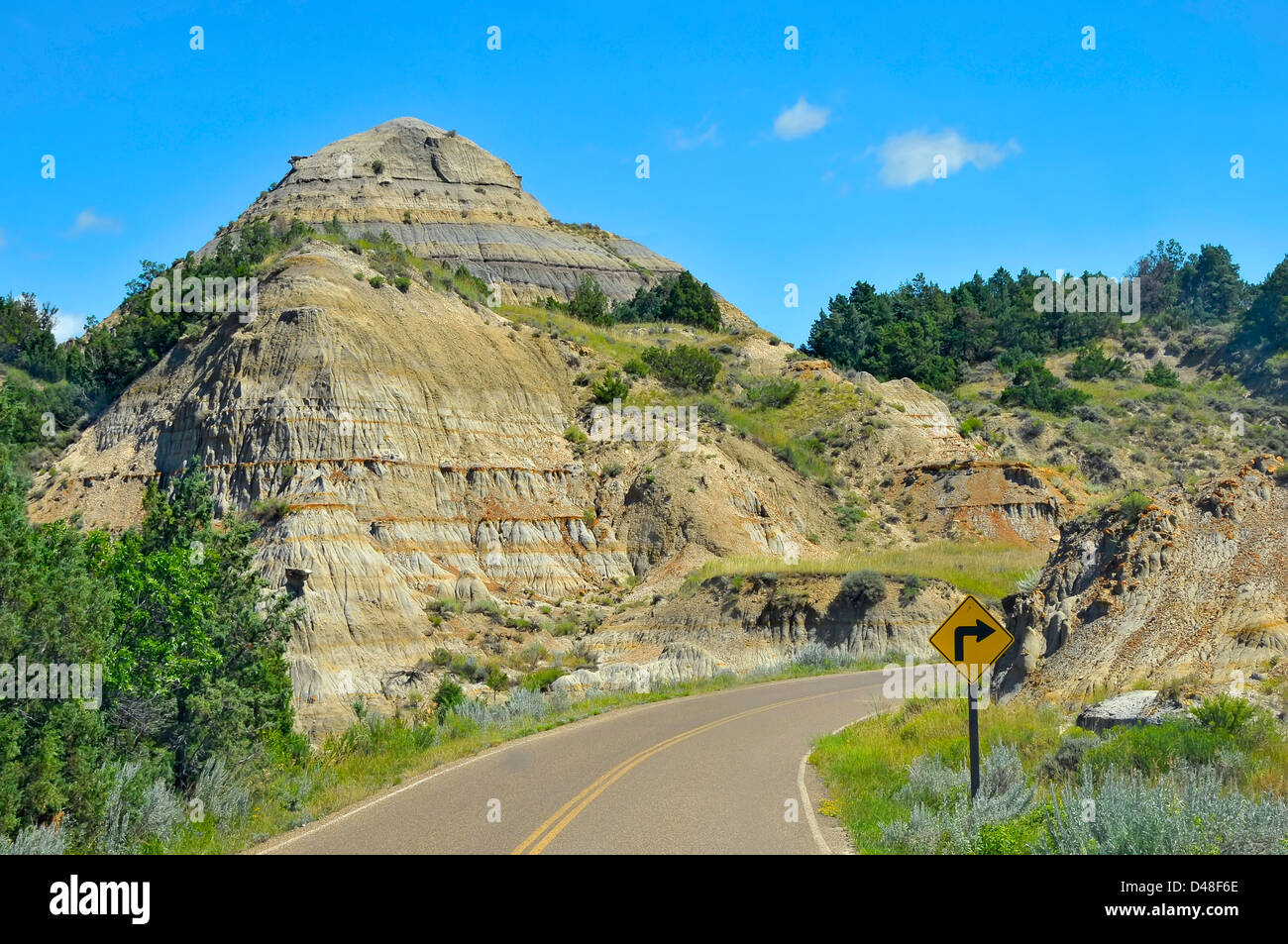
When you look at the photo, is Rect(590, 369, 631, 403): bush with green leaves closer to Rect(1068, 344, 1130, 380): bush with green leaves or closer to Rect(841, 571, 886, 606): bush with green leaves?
Rect(841, 571, 886, 606): bush with green leaves

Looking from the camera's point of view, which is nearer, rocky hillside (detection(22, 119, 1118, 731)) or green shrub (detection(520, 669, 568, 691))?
green shrub (detection(520, 669, 568, 691))

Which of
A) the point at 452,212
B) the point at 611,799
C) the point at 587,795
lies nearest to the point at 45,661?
the point at 587,795

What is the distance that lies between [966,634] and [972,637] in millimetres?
84

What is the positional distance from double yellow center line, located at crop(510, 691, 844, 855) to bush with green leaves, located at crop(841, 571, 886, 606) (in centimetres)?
1894

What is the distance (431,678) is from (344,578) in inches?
209

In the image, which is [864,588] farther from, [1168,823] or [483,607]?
[1168,823]

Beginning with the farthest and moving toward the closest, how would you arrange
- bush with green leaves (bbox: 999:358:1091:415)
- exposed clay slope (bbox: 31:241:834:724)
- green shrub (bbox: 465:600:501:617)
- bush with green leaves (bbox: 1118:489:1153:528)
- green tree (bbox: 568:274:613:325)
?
bush with green leaves (bbox: 999:358:1091:415)
green tree (bbox: 568:274:613:325)
green shrub (bbox: 465:600:501:617)
exposed clay slope (bbox: 31:241:834:724)
bush with green leaves (bbox: 1118:489:1153:528)

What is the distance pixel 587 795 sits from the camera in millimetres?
14180

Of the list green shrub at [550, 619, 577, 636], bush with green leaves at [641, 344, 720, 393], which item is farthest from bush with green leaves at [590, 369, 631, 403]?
green shrub at [550, 619, 577, 636]

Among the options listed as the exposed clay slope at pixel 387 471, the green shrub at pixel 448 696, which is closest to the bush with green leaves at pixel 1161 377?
the exposed clay slope at pixel 387 471

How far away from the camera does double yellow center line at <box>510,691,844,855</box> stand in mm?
11227

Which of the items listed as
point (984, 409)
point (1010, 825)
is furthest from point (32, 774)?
point (984, 409)

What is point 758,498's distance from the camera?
54.4m

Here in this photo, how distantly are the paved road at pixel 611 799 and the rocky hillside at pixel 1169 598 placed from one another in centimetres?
489
